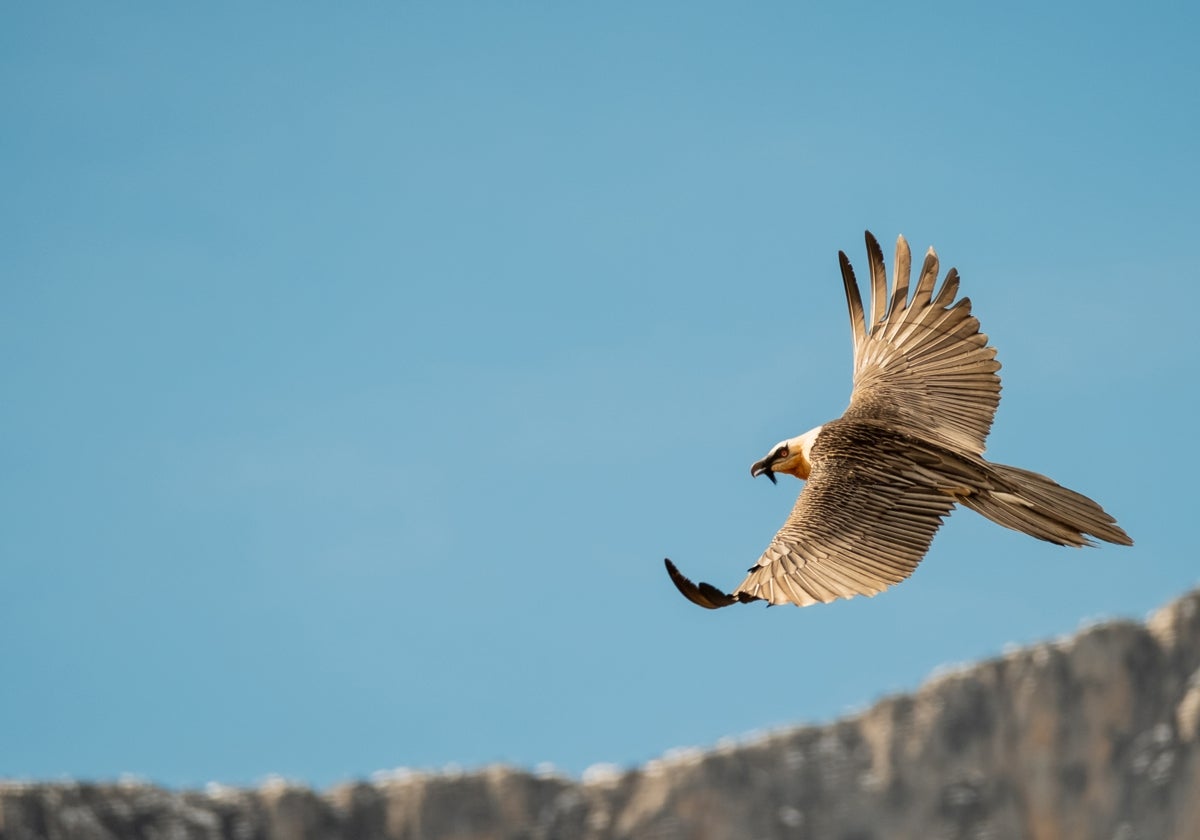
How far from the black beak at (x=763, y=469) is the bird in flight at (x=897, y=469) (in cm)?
2

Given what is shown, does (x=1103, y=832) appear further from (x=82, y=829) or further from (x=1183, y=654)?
(x=82, y=829)

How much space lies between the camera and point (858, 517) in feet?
45.8

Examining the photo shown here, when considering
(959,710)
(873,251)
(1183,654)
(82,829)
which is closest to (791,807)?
(959,710)

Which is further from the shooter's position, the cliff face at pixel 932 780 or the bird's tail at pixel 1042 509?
the cliff face at pixel 932 780

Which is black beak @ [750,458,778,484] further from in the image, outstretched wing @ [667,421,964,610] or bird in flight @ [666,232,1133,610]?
outstretched wing @ [667,421,964,610]

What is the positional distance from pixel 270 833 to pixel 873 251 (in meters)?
64.1

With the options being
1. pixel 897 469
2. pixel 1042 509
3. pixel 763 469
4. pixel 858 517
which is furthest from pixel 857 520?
pixel 763 469

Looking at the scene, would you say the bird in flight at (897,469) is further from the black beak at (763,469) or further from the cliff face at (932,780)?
the cliff face at (932,780)

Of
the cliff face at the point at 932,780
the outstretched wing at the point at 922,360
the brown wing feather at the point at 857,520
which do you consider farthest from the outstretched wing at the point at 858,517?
the cliff face at the point at 932,780

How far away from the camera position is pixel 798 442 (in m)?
15.8

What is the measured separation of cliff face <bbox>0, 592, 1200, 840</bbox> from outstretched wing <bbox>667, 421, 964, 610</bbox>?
65627 millimetres

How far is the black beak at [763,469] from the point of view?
1619 cm

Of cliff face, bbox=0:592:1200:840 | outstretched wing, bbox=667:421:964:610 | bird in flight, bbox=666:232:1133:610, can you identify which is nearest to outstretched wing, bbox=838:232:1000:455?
bird in flight, bbox=666:232:1133:610

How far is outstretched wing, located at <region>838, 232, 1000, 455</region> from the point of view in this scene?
15805 millimetres
